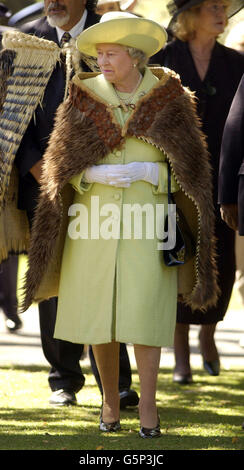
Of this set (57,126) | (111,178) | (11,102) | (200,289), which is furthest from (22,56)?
(200,289)

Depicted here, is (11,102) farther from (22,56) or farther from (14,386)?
(14,386)

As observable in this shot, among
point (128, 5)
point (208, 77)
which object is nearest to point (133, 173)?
point (208, 77)

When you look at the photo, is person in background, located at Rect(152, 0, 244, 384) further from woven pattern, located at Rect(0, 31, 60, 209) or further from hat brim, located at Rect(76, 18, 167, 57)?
hat brim, located at Rect(76, 18, 167, 57)

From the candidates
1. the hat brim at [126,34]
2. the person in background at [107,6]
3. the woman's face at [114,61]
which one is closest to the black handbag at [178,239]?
the woman's face at [114,61]

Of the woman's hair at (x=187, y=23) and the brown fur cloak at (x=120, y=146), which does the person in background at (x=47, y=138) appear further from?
the woman's hair at (x=187, y=23)

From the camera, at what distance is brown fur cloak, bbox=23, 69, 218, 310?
5.62m

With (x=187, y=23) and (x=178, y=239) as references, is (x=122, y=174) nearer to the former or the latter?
(x=178, y=239)

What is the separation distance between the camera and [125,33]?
18.3ft

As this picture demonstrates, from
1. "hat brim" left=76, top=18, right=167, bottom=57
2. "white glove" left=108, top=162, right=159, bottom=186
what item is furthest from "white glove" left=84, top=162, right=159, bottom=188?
"hat brim" left=76, top=18, right=167, bottom=57

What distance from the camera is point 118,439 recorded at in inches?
221

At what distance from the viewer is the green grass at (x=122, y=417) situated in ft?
18.2
